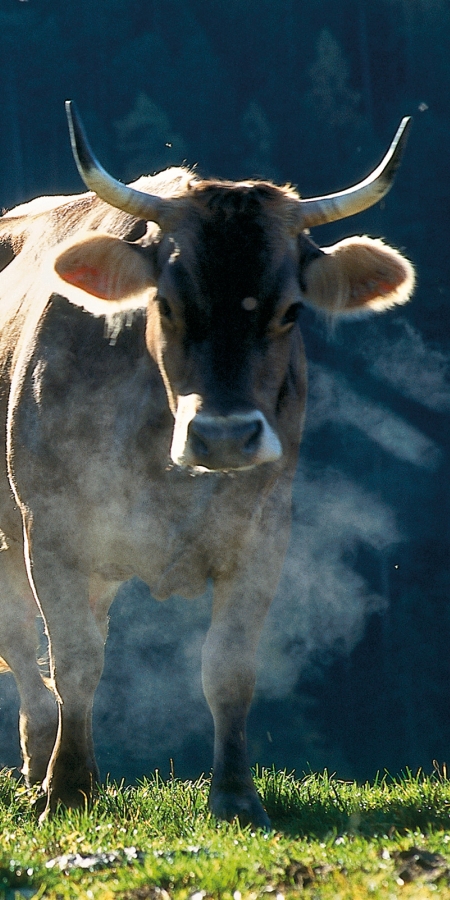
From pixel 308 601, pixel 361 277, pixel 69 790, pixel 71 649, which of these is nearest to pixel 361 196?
pixel 361 277

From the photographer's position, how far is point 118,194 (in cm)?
454

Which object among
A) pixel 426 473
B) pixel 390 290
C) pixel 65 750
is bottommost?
pixel 426 473

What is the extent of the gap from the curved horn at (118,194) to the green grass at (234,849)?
6.57 feet

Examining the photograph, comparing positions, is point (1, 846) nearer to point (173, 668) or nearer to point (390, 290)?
point (390, 290)

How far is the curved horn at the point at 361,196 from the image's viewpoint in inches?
169

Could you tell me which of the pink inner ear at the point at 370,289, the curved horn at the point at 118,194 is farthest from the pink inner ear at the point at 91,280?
the pink inner ear at the point at 370,289

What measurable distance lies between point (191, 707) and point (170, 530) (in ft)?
23.6

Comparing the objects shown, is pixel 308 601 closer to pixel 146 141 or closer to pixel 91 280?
pixel 146 141

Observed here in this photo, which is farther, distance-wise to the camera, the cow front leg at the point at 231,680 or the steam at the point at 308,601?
the steam at the point at 308,601

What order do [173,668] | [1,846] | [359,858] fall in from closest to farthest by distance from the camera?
1. [359,858]
2. [1,846]
3. [173,668]

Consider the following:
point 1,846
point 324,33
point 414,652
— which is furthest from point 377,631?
point 1,846

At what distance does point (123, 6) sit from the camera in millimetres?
12312

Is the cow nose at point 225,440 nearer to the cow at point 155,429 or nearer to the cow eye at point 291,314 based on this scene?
the cow at point 155,429

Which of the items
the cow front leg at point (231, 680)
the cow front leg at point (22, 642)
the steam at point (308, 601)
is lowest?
the steam at point (308, 601)
